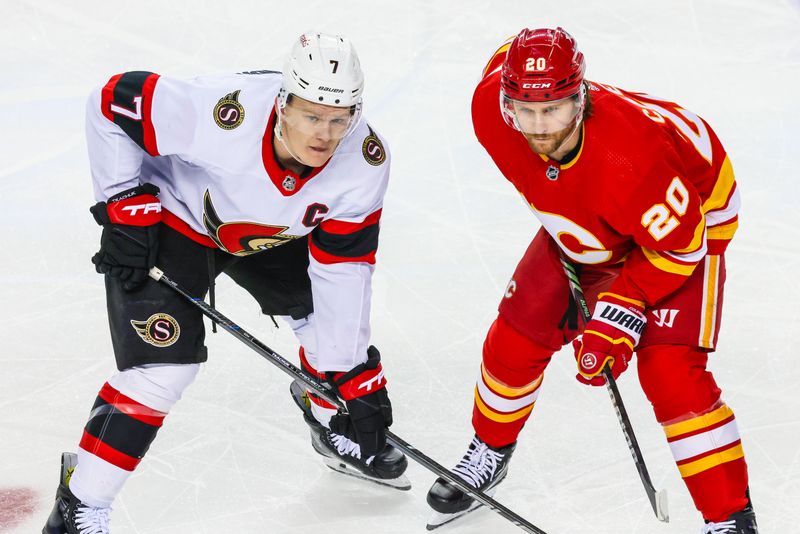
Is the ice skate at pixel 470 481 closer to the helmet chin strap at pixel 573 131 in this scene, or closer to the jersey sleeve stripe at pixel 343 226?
the jersey sleeve stripe at pixel 343 226

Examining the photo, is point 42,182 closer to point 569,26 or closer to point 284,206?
point 284,206

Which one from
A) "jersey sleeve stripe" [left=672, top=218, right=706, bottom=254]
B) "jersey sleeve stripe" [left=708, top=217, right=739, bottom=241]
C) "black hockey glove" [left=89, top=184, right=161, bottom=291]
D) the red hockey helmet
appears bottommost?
"black hockey glove" [left=89, top=184, right=161, bottom=291]

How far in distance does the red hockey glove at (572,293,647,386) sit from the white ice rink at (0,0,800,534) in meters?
0.58

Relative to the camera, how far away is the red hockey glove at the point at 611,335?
2625 mm

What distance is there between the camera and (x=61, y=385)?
354cm

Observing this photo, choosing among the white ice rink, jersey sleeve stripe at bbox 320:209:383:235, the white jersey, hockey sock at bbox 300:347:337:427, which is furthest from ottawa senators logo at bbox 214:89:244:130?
the white ice rink

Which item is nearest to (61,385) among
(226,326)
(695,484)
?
(226,326)

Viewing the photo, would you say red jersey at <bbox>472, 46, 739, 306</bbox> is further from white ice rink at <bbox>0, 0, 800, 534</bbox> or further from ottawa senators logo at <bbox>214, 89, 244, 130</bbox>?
white ice rink at <bbox>0, 0, 800, 534</bbox>

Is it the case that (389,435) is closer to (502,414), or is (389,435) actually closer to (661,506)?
(502,414)

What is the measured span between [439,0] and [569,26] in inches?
27.7

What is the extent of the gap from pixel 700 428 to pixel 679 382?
0.39 ft

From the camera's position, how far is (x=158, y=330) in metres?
2.74

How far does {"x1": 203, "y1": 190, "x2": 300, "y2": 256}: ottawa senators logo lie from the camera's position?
9.33ft

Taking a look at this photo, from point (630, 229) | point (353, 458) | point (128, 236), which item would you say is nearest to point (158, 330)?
point (128, 236)
